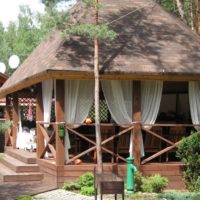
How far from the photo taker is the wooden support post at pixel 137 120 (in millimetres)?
13250

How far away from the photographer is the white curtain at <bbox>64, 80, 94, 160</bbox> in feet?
42.9

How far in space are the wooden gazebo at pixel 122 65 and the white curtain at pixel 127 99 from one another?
0.70ft

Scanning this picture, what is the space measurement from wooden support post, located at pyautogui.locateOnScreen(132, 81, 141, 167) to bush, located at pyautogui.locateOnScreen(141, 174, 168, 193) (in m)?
0.82

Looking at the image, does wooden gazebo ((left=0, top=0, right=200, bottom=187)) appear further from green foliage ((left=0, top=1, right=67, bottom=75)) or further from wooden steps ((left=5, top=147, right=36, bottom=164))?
green foliage ((left=0, top=1, right=67, bottom=75))

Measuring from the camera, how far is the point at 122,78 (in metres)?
13.0

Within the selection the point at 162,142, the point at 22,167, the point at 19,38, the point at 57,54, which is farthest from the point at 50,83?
the point at 19,38

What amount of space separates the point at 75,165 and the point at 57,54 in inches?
107

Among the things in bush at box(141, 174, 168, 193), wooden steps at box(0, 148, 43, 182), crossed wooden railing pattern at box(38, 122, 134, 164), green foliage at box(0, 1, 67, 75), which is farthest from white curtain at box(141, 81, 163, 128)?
green foliage at box(0, 1, 67, 75)

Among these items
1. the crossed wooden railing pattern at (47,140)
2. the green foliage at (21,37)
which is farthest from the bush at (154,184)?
the green foliage at (21,37)

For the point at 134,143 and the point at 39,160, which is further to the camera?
the point at 39,160

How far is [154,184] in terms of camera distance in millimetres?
12297

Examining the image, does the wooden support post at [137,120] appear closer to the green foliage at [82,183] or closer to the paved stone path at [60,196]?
the green foliage at [82,183]

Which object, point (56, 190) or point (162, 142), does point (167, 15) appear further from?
point (56, 190)

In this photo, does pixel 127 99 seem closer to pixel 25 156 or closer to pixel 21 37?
Answer: pixel 25 156
